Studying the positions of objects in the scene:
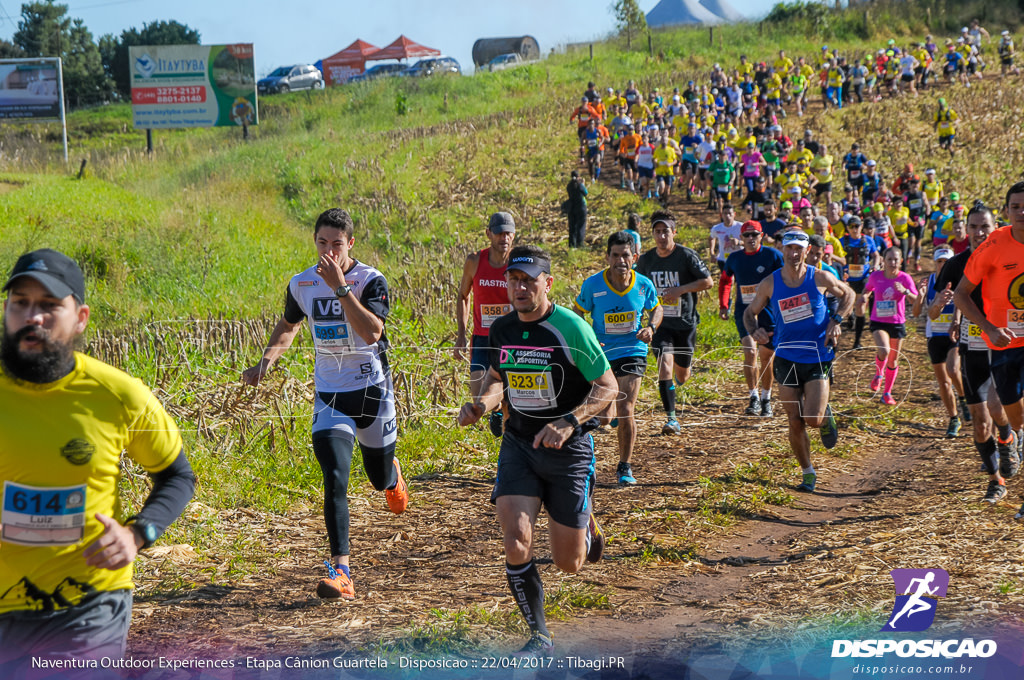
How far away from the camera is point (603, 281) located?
8.43 metres

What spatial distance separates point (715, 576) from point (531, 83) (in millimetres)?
38688

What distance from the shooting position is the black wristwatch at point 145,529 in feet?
10.6

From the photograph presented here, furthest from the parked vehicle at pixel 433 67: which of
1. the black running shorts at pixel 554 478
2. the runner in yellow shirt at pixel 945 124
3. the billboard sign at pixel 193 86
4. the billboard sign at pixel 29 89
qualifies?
the black running shorts at pixel 554 478

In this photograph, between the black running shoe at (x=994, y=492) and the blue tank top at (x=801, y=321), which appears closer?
the black running shoe at (x=994, y=492)

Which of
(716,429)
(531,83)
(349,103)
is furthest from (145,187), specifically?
(716,429)

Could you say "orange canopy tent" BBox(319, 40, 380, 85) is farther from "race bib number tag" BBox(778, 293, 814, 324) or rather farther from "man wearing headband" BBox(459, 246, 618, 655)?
"man wearing headband" BBox(459, 246, 618, 655)

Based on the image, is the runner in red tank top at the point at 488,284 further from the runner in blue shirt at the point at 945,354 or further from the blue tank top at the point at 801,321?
the runner in blue shirt at the point at 945,354

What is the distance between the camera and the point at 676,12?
233ft

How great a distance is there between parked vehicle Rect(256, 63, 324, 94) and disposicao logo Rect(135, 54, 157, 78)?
16.9 meters

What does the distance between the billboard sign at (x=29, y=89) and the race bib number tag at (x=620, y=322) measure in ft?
105

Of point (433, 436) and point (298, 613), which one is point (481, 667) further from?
point (433, 436)

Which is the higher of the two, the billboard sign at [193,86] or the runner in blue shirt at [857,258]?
the billboard sign at [193,86]

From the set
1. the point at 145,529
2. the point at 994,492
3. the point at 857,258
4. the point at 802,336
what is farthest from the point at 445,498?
the point at 857,258

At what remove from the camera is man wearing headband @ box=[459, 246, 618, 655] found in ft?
16.4
